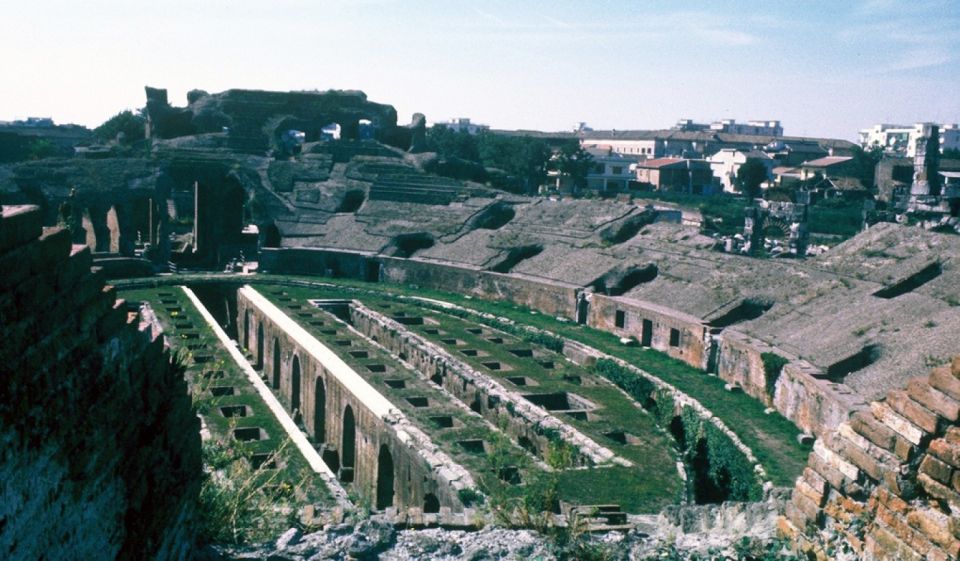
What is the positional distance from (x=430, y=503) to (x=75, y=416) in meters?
10.0

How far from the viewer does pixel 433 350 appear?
21.4 m

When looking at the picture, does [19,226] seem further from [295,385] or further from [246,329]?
[246,329]

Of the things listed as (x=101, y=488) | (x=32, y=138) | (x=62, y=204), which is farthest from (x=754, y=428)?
(x=32, y=138)

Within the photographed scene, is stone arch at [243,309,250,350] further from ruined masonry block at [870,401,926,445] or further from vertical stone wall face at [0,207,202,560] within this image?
ruined masonry block at [870,401,926,445]

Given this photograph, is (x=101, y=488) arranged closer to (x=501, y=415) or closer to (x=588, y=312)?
(x=501, y=415)

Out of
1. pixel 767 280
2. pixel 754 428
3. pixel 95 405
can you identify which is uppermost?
pixel 95 405

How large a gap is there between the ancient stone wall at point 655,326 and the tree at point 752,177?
35256mm

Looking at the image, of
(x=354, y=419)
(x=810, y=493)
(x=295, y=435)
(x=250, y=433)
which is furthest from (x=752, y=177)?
(x=810, y=493)

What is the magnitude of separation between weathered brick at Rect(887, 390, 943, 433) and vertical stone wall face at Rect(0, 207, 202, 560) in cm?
433

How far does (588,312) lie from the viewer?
26.7 metres

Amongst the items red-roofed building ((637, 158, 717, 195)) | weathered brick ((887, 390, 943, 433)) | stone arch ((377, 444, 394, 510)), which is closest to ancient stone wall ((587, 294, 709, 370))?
stone arch ((377, 444, 394, 510))

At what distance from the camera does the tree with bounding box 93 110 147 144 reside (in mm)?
60344

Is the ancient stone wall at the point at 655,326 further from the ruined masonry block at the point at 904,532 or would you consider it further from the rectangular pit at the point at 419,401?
the ruined masonry block at the point at 904,532

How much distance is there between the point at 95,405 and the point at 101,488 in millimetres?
449
